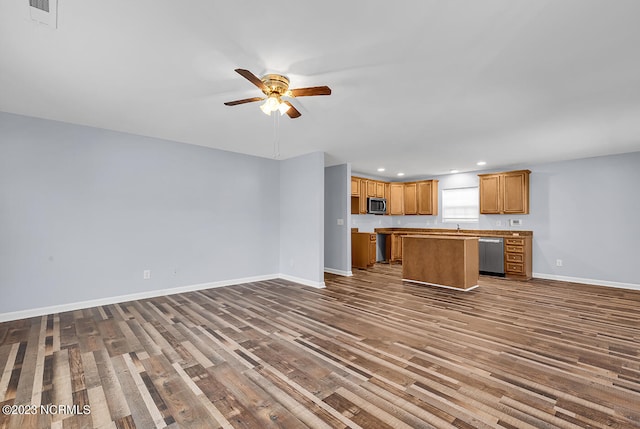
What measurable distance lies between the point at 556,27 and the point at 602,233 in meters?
5.69

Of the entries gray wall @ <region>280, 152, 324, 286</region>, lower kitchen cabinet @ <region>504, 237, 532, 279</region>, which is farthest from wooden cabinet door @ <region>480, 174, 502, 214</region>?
gray wall @ <region>280, 152, 324, 286</region>

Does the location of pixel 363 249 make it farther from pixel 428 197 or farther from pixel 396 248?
pixel 428 197

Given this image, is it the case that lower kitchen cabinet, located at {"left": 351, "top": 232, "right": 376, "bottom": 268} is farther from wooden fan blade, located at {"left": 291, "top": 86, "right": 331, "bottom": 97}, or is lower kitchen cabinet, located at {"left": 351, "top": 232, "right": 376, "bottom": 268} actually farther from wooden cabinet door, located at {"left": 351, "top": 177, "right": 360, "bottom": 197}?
wooden fan blade, located at {"left": 291, "top": 86, "right": 331, "bottom": 97}

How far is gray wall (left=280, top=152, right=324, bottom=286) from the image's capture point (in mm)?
5633

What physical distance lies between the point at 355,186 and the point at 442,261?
3231 mm

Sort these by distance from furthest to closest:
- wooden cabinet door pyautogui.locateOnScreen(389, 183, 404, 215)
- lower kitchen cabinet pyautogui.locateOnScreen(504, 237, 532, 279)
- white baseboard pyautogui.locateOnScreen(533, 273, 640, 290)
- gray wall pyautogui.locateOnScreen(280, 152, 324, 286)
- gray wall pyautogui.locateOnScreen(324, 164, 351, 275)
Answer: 1. wooden cabinet door pyautogui.locateOnScreen(389, 183, 404, 215)
2. gray wall pyautogui.locateOnScreen(324, 164, 351, 275)
3. lower kitchen cabinet pyautogui.locateOnScreen(504, 237, 532, 279)
4. gray wall pyautogui.locateOnScreen(280, 152, 324, 286)
5. white baseboard pyautogui.locateOnScreen(533, 273, 640, 290)

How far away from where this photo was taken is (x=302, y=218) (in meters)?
5.94

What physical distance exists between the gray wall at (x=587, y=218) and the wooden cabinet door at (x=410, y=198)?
2.40 meters

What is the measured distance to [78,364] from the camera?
2.56m

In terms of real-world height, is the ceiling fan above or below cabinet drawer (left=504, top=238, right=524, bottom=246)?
above

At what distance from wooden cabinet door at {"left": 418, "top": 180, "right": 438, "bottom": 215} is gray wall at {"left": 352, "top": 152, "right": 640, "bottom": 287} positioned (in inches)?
73.4

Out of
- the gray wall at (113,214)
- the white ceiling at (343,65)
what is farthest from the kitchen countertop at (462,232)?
the gray wall at (113,214)

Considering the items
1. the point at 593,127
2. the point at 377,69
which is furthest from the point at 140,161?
the point at 593,127

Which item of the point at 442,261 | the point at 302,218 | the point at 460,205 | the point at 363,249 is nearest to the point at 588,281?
the point at 460,205
